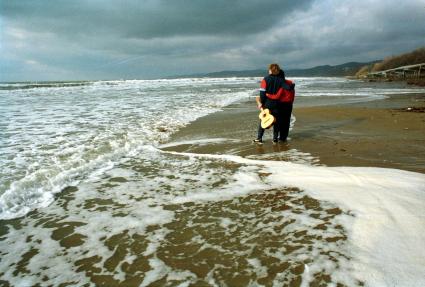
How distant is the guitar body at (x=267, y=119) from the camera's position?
7.84 meters

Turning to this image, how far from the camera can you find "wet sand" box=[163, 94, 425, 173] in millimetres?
6192

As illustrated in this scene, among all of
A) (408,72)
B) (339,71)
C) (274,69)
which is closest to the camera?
(274,69)

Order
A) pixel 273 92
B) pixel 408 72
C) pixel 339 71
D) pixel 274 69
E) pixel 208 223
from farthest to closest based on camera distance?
pixel 339 71
pixel 408 72
pixel 273 92
pixel 274 69
pixel 208 223

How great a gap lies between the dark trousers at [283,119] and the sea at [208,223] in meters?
1.56

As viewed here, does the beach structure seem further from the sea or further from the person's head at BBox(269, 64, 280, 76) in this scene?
the sea

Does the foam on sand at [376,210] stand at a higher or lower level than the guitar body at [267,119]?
lower

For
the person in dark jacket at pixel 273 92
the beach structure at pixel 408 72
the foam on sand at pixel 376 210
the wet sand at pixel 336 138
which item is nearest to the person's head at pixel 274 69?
the person in dark jacket at pixel 273 92

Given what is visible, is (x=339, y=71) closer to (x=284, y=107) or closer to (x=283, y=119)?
(x=284, y=107)

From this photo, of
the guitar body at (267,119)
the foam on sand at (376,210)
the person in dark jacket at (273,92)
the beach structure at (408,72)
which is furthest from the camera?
the beach structure at (408,72)

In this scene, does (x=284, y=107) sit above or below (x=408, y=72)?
below

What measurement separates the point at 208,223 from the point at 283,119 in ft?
16.2

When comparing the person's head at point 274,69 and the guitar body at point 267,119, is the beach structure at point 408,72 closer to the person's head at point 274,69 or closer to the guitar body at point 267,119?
the person's head at point 274,69

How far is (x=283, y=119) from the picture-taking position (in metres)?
8.09

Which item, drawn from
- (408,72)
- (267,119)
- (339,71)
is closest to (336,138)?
(267,119)
